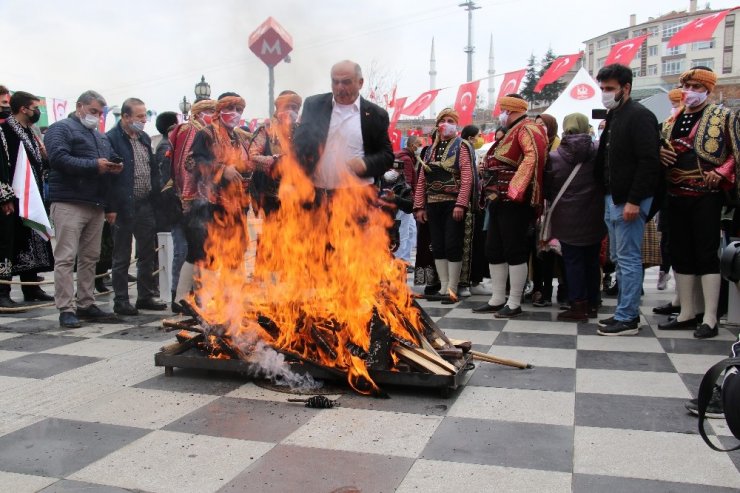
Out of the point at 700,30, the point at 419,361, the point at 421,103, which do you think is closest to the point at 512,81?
the point at 421,103

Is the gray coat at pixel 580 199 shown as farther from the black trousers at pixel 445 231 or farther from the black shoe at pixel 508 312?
the black trousers at pixel 445 231

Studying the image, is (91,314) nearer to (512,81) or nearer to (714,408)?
(714,408)

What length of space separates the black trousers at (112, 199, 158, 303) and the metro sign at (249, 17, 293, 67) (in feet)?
6.69

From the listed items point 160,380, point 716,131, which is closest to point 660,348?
point 716,131

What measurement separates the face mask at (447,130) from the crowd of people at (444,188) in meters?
0.03

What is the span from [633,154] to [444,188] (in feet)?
7.44

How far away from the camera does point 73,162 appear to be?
6098 millimetres

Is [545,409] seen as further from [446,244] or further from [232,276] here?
[446,244]

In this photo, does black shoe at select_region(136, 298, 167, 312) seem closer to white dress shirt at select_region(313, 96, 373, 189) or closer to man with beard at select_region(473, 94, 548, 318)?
white dress shirt at select_region(313, 96, 373, 189)

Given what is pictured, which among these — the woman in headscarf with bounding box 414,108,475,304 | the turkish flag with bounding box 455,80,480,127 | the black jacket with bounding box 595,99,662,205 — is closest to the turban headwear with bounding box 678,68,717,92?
the black jacket with bounding box 595,99,662,205

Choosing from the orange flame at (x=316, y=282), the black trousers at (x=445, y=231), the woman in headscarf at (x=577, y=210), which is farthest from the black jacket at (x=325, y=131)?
the black trousers at (x=445, y=231)

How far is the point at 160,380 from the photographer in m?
4.36

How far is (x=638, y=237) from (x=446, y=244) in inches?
89.8

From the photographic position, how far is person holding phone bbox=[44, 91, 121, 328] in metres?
6.13
